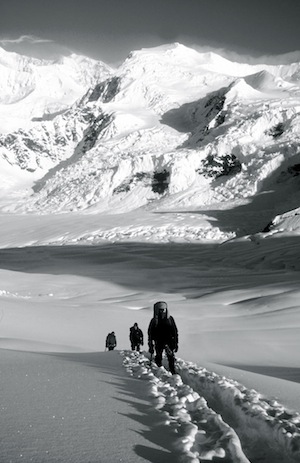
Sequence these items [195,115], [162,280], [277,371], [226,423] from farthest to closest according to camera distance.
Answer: [195,115]
[162,280]
[277,371]
[226,423]

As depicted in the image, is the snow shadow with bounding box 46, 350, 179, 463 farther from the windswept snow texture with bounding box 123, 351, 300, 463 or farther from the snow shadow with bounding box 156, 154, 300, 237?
the snow shadow with bounding box 156, 154, 300, 237

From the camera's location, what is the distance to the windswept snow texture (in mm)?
3900

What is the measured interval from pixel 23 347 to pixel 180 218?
84.3m

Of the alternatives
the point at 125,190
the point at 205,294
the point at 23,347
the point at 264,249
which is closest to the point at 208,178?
the point at 125,190

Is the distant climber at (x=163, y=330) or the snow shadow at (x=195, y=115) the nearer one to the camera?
the distant climber at (x=163, y=330)

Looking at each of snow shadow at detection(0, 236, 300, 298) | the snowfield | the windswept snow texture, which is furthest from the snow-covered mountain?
the windswept snow texture

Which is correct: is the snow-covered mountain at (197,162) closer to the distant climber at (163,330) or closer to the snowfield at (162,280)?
the snowfield at (162,280)

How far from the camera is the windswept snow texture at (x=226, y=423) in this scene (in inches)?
154

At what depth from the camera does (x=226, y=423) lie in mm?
4898

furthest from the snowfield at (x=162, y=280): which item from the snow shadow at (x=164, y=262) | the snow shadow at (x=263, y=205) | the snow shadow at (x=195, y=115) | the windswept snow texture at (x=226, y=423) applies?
the snow shadow at (x=195, y=115)

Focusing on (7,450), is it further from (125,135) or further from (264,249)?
(125,135)

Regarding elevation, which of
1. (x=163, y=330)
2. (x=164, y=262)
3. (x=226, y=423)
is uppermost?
(x=164, y=262)

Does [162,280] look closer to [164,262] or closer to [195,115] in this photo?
[164,262]

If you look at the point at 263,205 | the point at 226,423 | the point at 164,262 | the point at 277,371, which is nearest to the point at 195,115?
the point at 263,205
